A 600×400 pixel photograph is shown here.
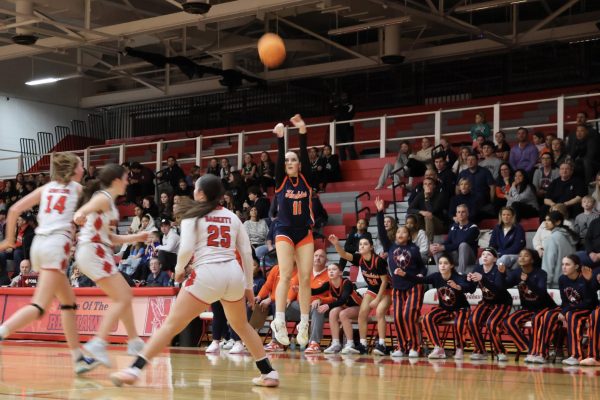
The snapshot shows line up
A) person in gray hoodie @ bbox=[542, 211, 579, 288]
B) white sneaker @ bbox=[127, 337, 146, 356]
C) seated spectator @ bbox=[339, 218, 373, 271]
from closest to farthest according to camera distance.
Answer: white sneaker @ bbox=[127, 337, 146, 356] → person in gray hoodie @ bbox=[542, 211, 579, 288] → seated spectator @ bbox=[339, 218, 373, 271]

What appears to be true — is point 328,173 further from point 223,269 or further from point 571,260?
point 223,269

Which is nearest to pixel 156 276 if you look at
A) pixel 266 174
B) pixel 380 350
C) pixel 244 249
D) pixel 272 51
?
pixel 266 174

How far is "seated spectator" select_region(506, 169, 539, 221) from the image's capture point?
16.1 metres

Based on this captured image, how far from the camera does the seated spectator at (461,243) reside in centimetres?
1502

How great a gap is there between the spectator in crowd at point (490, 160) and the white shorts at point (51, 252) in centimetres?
1089

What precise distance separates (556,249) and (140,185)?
12.7 metres

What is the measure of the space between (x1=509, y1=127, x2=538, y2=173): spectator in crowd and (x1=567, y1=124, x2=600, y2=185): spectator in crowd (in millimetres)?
698

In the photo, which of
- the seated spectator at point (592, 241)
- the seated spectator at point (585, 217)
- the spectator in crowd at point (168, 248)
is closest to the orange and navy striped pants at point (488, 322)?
the seated spectator at point (592, 241)

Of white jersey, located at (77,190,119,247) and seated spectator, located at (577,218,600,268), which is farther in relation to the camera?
seated spectator, located at (577,218,600,268)

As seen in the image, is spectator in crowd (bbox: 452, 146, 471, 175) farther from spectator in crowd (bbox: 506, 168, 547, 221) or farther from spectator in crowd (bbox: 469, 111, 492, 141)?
A: spectator in crowd (bbox: 469, 111, 492, 141)

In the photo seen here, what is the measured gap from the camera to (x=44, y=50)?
24.7 metres

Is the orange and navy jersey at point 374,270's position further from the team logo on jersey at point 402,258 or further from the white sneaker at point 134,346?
the white sneaker at point 134,346

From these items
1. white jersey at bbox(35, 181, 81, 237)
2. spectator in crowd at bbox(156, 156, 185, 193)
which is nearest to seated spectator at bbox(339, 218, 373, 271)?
spectator in crowd at bbox(156, 156, 185, 193)

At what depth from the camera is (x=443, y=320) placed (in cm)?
1355
